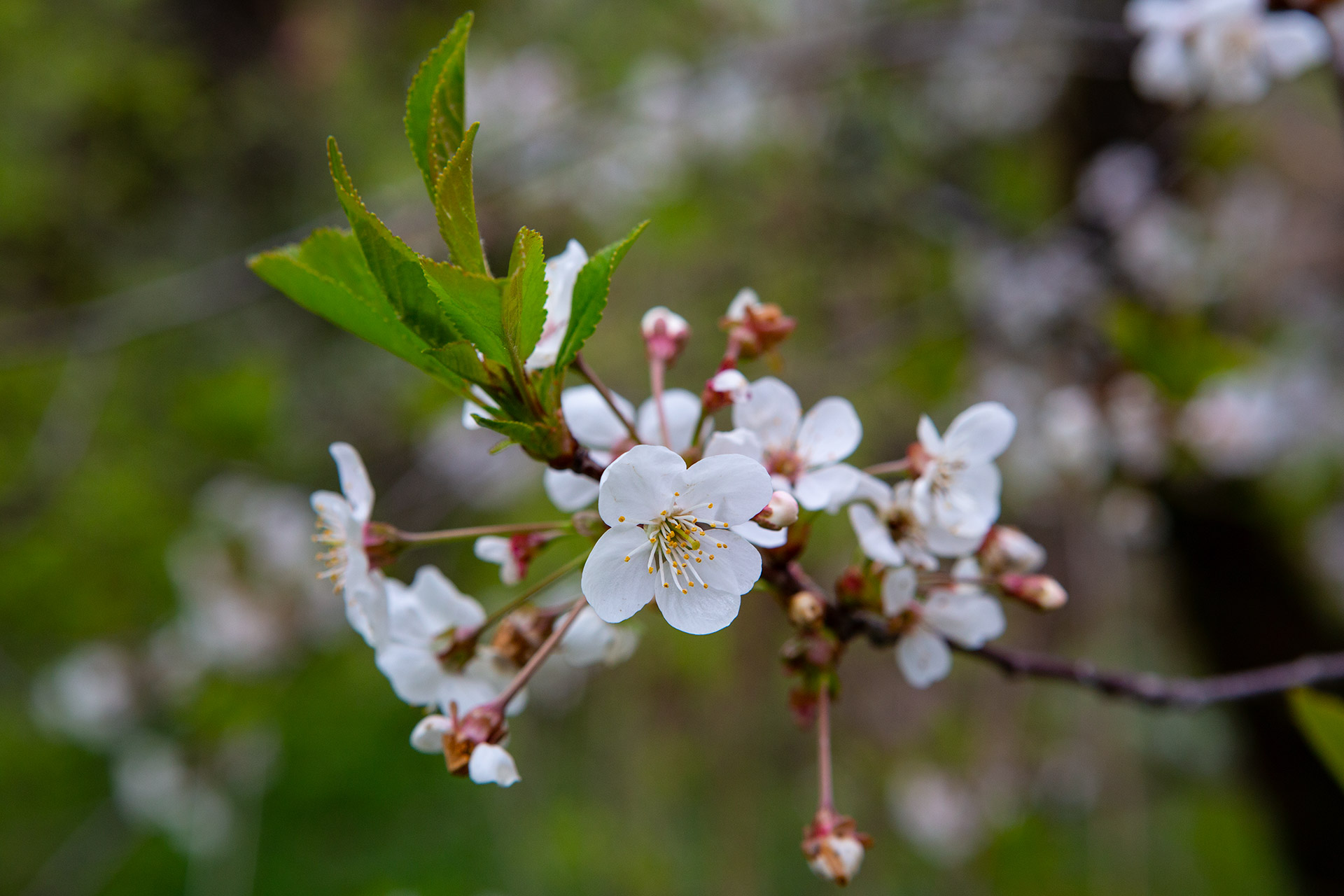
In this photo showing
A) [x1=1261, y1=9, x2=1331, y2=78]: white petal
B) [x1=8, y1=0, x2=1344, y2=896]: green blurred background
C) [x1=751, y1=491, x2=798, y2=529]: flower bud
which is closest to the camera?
[x1=751, y1=491, x2=798, y2=529]: flower bud

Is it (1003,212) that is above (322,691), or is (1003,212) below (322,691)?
above

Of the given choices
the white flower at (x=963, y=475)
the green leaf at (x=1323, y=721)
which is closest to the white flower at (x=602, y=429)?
the white flower at (x=963, y=475)

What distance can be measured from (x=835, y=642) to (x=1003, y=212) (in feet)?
8.12

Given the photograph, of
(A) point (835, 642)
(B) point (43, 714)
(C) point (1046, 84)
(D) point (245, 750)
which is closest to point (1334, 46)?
(A) point (835, 642)

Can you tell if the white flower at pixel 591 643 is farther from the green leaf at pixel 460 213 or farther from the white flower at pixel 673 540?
the green leaf at pixel 460 213

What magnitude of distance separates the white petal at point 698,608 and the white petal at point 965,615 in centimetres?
23

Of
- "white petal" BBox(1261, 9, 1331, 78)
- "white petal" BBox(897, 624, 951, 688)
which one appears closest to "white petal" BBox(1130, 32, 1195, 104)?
"white petal" BBox(1261, 9, 1331, 78)

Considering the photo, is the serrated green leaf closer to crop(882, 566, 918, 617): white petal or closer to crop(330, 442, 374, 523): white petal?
crop(330, 442, 374, 523): white petal

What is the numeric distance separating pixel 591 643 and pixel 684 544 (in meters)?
0.17

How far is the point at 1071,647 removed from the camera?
3564 millimetres

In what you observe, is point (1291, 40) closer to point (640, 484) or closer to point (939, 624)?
point (939, 624)

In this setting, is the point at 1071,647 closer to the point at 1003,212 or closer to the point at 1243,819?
the point at 1243,819

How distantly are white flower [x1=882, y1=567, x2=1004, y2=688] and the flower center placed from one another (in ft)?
0.59

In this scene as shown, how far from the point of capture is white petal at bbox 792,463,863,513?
0.72m
